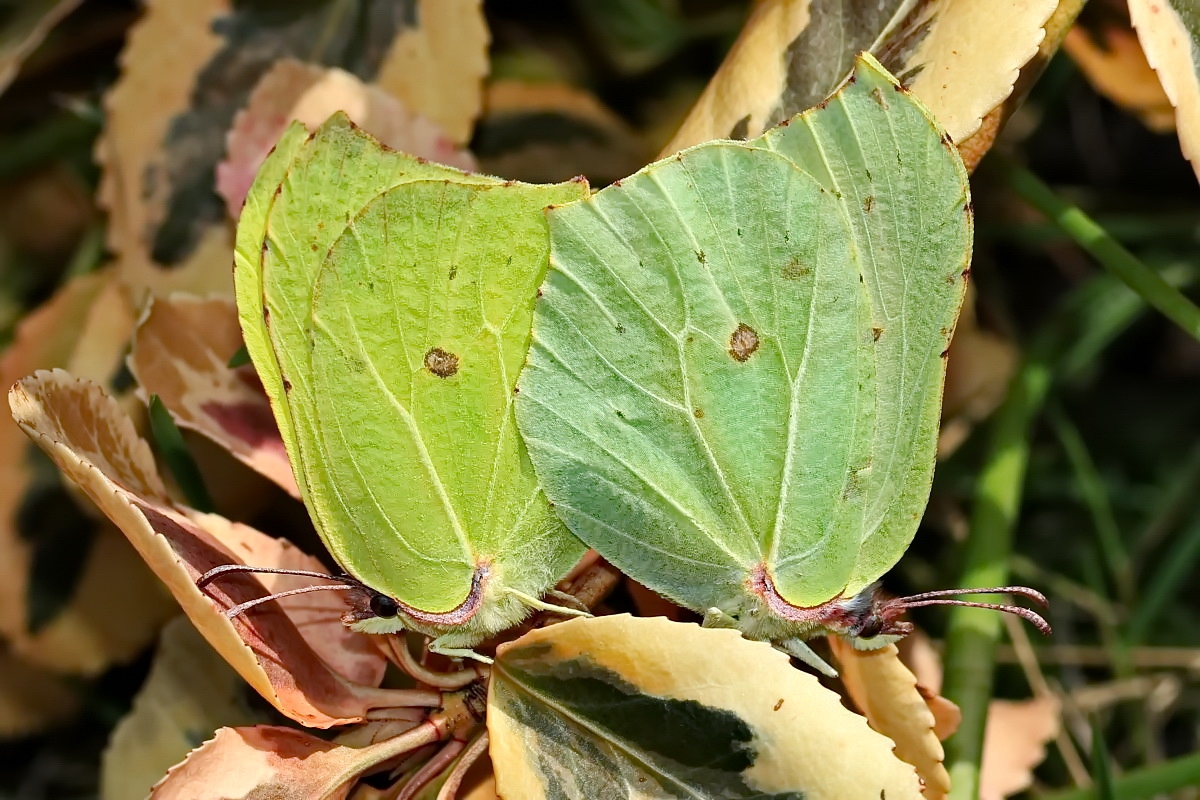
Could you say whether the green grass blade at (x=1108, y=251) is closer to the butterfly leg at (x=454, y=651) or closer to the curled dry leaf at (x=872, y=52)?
the curled dry leaf at (x=872, y=52)

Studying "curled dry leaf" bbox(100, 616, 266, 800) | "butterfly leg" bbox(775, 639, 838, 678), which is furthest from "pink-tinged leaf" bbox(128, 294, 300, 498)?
"butterfly leg" bbox(775, 639, 838, 678)

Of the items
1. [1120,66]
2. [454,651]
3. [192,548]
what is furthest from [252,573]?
[1120,66]

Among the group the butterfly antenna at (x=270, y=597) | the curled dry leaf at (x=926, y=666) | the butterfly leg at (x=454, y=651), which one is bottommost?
the curled dry leaf at (x=926, y=666)

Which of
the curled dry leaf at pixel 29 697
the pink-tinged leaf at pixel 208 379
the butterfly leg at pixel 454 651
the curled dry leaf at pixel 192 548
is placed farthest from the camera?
the curled dry leaf at pixel 29 697

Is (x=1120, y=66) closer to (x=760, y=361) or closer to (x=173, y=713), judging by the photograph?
(x=760, y=361)

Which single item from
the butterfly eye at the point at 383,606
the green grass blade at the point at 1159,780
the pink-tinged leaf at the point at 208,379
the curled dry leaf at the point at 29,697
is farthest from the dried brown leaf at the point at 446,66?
the green grass blade at the point at 1159,780

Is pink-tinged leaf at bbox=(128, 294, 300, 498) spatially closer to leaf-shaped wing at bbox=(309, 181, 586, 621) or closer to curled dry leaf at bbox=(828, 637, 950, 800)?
leaf-shaped wing at bbox=(309, 181, 586, 621)

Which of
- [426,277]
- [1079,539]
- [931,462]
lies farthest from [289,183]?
[1079,539]
